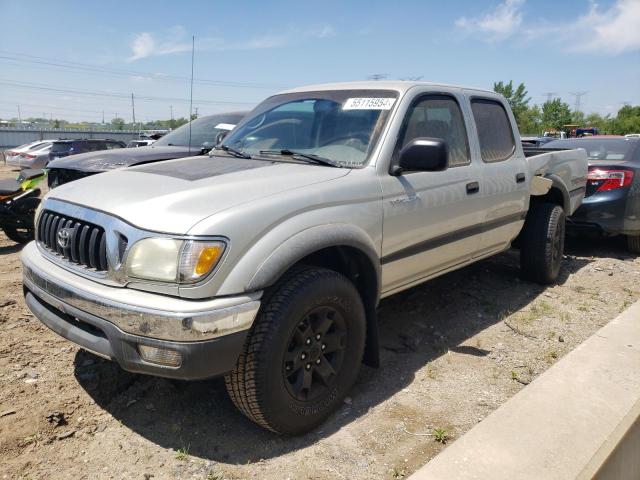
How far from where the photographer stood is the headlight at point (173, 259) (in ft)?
7.66

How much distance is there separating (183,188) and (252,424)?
132 cm

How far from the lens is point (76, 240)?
2725 millimetres

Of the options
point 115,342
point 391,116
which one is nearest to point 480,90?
point 391,116

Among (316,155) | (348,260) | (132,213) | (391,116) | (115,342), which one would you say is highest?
(391,116)

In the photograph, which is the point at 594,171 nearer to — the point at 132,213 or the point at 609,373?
the point at 609,373

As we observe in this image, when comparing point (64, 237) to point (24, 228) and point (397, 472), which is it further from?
point (24, 228)

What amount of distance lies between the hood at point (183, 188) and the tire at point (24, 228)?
399cm

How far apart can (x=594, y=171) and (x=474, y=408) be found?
464 cm

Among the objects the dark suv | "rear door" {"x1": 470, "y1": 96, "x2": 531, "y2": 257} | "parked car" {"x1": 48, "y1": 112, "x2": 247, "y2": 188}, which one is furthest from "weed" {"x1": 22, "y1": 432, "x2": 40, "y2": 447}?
the dark suv

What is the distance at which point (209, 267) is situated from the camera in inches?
92.6

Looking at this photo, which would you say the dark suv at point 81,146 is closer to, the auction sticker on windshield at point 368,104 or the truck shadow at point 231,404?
the truck shadow at point 231,404

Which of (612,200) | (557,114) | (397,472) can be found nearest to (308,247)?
(397,472)

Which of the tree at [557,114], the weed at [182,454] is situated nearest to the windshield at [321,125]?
the weed at [182,454]

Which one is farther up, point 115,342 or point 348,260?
point 348,260
